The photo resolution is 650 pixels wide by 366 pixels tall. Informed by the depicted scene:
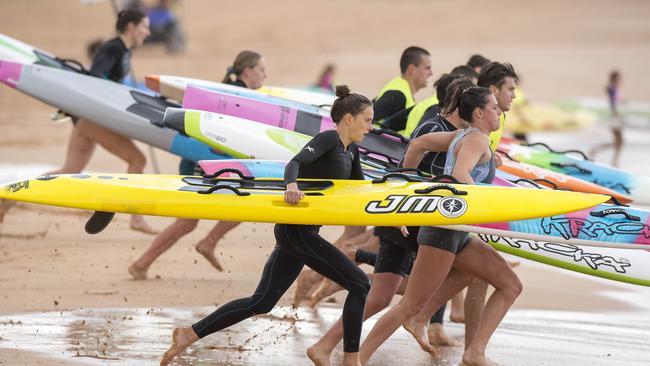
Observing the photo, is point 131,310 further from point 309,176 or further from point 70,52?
point 70,52

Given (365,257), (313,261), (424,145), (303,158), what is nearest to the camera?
(303,158)

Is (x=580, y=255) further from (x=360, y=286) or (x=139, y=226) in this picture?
(x=139, y=226)

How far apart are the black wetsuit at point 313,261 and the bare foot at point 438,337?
52.1 inches

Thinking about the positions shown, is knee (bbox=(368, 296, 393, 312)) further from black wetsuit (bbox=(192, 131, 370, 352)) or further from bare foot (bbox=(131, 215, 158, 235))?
bare foot (bbox=(131, 215, 158, 235))

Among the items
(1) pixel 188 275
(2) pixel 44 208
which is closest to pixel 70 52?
(2) pixel 44 208

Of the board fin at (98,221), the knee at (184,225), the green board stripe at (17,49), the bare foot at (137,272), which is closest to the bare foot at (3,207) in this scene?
the green board stripe at (17,49)

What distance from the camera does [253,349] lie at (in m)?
7.11

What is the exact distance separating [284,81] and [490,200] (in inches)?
801

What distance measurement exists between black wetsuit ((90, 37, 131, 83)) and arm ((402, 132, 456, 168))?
13.0ft

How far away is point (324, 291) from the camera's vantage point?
26.1ft

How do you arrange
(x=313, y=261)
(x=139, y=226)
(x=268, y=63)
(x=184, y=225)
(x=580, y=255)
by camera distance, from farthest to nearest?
(x=268, y=63)
(x=139, y=226)
(x=184, y=225)
(x=580, y=255)
(x=313, y=261)

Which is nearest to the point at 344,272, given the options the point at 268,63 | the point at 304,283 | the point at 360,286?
the point at 360,286

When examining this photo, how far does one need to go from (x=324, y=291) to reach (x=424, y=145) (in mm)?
1647

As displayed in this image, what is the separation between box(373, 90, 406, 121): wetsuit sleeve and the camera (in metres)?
8.83
